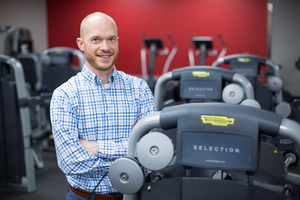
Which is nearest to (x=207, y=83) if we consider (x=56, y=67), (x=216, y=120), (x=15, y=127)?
(x=216, y=120)

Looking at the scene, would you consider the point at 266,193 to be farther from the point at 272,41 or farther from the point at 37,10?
the point at 37,10

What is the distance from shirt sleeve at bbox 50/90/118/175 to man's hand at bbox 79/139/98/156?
0.04 metres

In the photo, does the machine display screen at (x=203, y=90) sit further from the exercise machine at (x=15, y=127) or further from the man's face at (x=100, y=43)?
the exercise machine at (x=15, y=127)

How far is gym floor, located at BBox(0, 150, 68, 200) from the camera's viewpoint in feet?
9.27

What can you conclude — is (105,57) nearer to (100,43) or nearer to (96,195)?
(100,43)

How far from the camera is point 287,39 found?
18.0ft

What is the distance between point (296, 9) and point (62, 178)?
5.09 m

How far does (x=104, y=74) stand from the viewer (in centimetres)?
138

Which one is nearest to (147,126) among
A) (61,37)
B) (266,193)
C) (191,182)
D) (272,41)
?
(191,182)

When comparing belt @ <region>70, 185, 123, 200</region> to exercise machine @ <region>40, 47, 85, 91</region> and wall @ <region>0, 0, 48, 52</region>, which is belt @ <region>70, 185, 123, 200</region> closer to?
exercise machine @ <region>40, 47, 85, 91</region>

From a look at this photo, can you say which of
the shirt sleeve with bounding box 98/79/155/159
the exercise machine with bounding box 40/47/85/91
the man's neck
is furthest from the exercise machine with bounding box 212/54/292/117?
the exercise machine with bounding box 40/47/85/91

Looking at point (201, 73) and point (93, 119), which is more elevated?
point (201, 73)

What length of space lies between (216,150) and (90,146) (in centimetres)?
69

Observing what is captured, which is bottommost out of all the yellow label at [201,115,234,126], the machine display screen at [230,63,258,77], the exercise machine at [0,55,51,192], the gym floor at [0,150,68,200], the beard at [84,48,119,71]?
the gym floor at [0,150,68,200]
